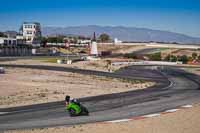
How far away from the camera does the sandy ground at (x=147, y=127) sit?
63.3 feet

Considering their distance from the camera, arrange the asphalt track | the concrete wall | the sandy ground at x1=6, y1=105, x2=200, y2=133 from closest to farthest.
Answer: the sandy ground at x1=6, y1=105, x2=200, y2=133 → the asphalt track → the concrete wall

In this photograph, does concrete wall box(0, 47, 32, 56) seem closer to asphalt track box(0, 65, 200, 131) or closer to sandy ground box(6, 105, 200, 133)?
asphalt track box(0, 65, 200, 131)

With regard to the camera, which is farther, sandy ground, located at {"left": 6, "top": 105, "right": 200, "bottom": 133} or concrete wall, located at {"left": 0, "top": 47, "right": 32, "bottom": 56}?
concrete wall, located at {"left": 0, "top": 47, "right": 32, "bottom": 56}

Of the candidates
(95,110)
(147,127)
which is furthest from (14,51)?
(147,127)

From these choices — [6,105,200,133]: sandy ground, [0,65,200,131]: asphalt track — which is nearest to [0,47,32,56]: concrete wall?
[0,65,200,131]: asphalt track

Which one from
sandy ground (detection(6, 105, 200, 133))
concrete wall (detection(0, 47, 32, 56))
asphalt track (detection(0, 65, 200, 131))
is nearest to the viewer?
sandy ground (detection(6, 105, 200, 133))

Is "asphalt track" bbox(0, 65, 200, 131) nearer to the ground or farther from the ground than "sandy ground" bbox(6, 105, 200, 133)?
nearer to the ground

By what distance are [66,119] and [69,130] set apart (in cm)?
383

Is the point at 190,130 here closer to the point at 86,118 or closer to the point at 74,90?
the point at 86,118

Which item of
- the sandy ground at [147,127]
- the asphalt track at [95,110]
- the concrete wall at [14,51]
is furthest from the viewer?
the concrete wall at [14,51]

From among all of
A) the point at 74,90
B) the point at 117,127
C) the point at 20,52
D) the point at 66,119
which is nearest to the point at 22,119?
the point at 66,119

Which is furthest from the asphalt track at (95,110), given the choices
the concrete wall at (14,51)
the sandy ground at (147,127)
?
the concrete wall at (14,51)

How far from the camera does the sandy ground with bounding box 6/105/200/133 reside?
760 inches

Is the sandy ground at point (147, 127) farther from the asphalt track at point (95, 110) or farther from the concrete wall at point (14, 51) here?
the concrete wall at point (14, 51)
